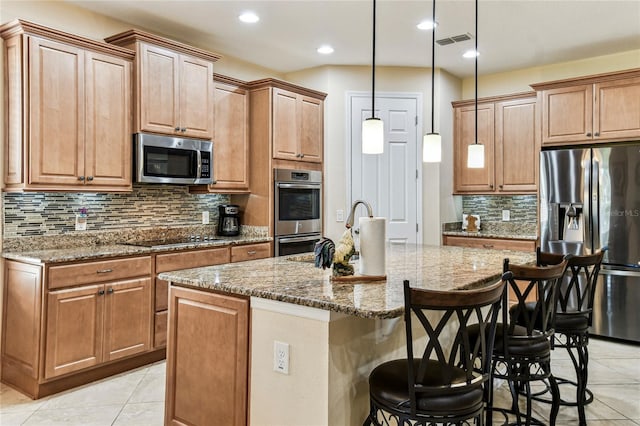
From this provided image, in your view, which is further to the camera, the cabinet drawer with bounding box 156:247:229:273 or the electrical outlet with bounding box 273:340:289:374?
the cabinet drawer with bounding box 156:247:229:273

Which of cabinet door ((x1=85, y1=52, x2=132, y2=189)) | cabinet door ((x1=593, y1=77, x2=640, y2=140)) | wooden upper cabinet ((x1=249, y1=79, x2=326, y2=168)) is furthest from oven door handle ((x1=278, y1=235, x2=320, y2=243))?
cabinet door ((x1=593, y1=77, x2=640, y2=140))

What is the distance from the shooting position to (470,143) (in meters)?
5.44

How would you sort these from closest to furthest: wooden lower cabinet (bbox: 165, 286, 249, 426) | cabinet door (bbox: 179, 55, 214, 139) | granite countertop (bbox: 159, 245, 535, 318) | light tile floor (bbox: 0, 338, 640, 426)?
1. granite countertop (bbox: 159, 245, 535, 318)
2. wooden lower cabinet (bbox: 165, 286, 249, 426)
3. light tile floor (bbox: 0, 338, 640, 426)
4. cabinet door (bbox: 179, 55, 214, 139)

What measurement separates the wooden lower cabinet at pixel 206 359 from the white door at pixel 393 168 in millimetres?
3205

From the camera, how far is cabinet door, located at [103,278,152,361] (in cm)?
329

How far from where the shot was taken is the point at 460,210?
5777 mm

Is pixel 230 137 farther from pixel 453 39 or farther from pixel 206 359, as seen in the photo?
pixel 206 359

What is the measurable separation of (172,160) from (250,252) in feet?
3.58

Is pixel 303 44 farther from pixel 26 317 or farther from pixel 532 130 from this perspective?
pixel 26 317

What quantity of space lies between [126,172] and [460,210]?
3855mm

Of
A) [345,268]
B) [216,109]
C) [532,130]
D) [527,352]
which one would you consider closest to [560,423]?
[527,352]

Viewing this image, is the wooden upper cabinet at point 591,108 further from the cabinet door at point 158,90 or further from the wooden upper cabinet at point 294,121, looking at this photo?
the cabinet door at point 158,90

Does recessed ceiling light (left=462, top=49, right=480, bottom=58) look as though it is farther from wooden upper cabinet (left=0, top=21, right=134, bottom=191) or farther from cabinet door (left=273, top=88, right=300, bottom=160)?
wooden upper cabinet (left=0, top=21, right=134, bottom=191)

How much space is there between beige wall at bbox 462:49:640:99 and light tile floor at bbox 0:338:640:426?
9.72ft
